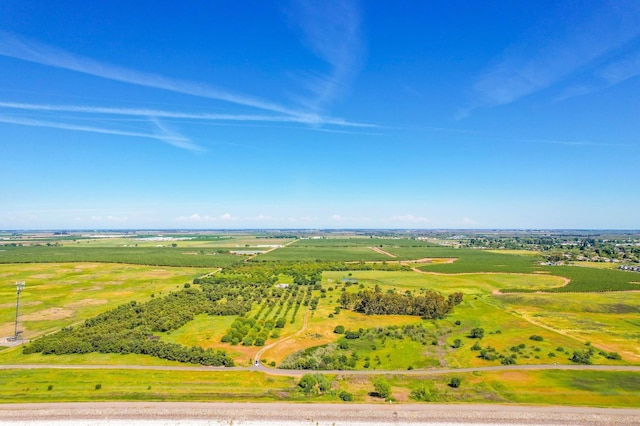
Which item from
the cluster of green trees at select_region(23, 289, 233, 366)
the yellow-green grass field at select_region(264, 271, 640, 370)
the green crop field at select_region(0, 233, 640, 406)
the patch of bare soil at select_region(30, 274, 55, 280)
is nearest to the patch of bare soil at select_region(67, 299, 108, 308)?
the green crop field at select_region(0, 233, 640, 406)

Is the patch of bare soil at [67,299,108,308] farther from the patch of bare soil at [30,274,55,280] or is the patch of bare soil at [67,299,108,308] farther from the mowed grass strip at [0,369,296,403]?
the patch of bare soil at [30,274,55,280]

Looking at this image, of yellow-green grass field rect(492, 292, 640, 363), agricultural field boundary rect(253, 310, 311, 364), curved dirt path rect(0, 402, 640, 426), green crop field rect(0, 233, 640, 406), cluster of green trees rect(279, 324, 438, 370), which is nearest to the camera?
curved dirt path rect(0, 402, 640, 426)

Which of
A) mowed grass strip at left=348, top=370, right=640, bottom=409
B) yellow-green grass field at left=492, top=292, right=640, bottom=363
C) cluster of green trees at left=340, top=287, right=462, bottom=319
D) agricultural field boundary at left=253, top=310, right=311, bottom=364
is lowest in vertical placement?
mowed grass strip at left=348, top=370, right=640, bottom=409

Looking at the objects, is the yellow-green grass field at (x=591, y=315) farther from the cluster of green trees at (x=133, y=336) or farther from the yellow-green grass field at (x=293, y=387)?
the cluster of green trees at (x=133, y=336)

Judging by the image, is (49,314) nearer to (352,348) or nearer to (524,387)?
(352,348)

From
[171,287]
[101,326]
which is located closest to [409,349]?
[101,326]

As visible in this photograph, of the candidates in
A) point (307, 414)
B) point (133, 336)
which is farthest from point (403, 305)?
point (133, 336)
